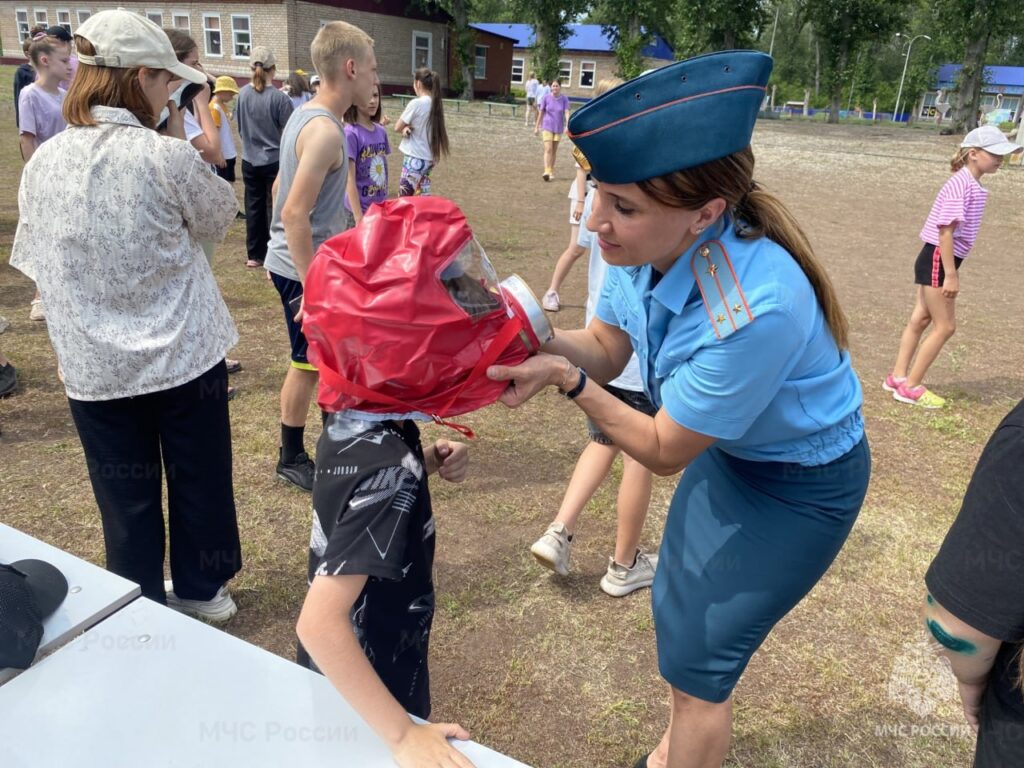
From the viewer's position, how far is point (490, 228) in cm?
1001

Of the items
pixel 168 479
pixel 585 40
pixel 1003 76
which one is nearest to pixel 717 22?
pixel 585 40

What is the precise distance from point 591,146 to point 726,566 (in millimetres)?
996

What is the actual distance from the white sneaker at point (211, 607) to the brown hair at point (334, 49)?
220cm

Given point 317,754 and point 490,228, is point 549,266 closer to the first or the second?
point 490,228

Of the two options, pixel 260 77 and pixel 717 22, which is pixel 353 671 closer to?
pixel 260 77

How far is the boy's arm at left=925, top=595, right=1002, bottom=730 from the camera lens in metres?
1.12

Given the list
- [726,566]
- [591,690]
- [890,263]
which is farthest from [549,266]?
[726,566]

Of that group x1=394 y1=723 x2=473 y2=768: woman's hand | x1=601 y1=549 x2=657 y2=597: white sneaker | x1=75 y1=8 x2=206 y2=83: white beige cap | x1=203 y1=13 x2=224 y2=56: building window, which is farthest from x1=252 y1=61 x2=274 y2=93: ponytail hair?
x1=203 y1=13 x2=224 y2=56: building window

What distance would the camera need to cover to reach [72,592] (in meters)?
1.75

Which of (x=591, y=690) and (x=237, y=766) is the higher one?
(x=237, y=766)

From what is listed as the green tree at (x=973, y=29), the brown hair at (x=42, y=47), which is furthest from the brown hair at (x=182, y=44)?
the green tree at (x=973, y=29)

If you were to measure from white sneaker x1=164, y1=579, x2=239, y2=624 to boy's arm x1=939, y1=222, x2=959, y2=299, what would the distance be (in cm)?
459

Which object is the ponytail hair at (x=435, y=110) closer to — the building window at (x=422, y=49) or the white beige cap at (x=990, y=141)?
the white beige cap at (x=990, y=141)

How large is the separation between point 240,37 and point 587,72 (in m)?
30.2
